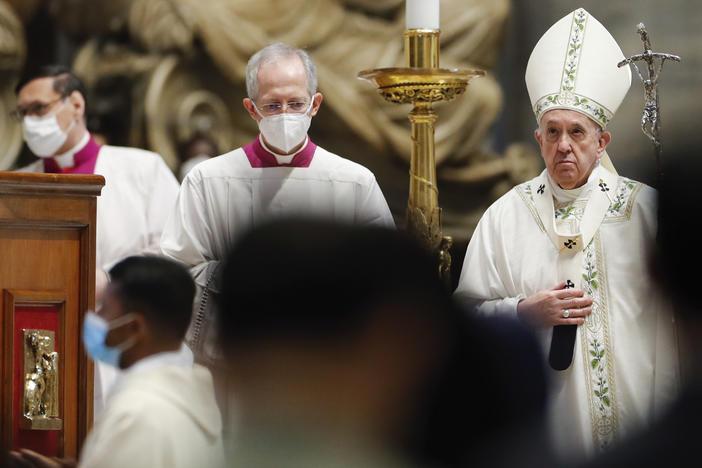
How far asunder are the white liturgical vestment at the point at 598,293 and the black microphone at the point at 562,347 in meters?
0.03

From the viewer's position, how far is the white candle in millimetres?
3980

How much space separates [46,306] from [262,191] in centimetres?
124

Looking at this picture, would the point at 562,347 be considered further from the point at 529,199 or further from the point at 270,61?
the point at 270,61

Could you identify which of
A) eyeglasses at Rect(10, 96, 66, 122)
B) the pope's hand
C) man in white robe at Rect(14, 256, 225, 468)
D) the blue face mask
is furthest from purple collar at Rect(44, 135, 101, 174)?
the blue face mask

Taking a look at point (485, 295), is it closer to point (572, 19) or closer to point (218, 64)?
point (572, 19)

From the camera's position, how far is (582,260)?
4398 millimetres

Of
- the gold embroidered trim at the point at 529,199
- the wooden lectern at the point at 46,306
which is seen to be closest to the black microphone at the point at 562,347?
the gold embroidered trim at the point at 529,199

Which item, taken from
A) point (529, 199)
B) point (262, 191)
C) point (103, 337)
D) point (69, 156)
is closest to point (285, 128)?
point (262, 191)

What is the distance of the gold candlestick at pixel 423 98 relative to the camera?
3910mm

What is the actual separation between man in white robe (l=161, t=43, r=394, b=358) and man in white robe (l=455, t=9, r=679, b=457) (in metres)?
0.50

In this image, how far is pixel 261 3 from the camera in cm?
769

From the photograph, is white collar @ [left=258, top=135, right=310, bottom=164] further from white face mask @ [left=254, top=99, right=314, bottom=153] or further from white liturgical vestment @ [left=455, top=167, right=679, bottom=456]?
white liturgical vestment @ [left=455, top=167, right=679, bottom=456]

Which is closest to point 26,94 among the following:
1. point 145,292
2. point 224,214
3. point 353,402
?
point 224,214

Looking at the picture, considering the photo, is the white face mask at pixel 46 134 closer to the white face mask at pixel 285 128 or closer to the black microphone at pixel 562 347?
the white face mask at pixel 285 128
